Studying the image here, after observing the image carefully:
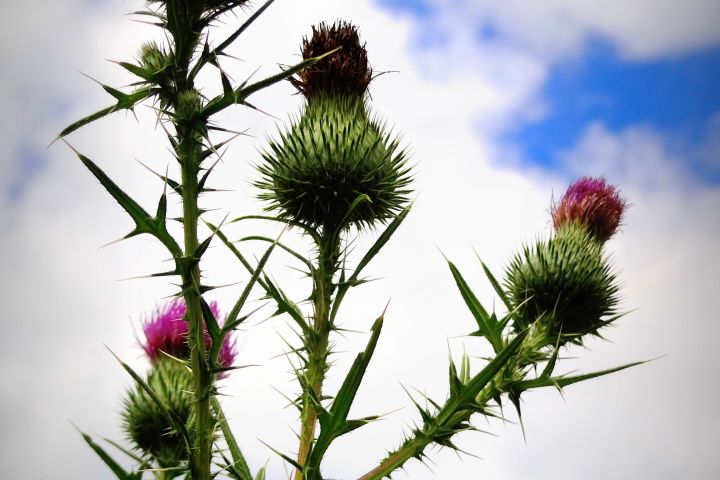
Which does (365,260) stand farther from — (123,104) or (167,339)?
(167,339)

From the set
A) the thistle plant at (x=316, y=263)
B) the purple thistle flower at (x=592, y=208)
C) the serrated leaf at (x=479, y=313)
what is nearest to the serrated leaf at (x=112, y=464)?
the thistle plant at (x=316, y=263)

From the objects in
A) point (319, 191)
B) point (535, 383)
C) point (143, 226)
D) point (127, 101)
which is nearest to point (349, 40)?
point (319, 191)

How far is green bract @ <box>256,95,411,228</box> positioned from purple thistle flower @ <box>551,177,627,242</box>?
6.56ft

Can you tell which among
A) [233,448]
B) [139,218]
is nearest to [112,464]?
[233,448]

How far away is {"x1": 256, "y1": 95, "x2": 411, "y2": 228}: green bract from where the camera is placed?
3.94 m

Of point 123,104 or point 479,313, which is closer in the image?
point 123,104

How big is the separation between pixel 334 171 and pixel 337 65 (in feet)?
2.60

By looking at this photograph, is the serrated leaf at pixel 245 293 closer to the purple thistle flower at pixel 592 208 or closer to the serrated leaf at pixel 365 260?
the serrated leaf at pixel 365 260

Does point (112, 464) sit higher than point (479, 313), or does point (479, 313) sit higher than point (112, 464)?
point (479, 313)

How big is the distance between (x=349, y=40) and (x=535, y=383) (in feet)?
7.54

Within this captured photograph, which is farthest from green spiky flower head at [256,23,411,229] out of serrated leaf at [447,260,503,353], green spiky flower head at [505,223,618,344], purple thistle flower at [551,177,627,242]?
purple thistle flower at [551,177,627,242]

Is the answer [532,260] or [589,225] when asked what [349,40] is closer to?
[532,260]

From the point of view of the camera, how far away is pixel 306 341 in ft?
11.5

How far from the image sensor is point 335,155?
397cm
